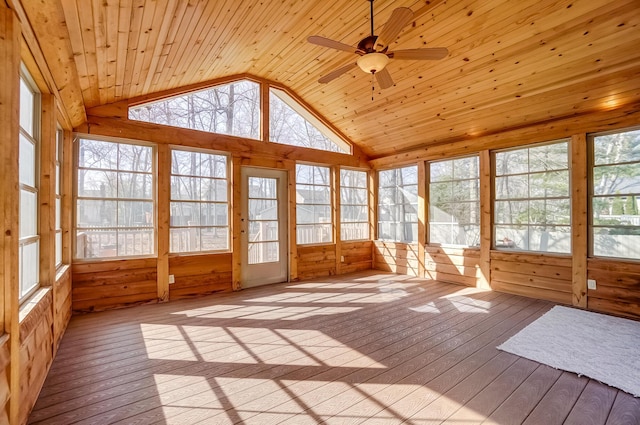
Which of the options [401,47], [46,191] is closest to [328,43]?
[401,47]

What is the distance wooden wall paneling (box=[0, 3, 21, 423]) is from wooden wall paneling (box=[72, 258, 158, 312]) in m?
2.41

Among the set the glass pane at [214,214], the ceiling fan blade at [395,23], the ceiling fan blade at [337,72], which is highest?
the ceiling fan blade at [395,23]

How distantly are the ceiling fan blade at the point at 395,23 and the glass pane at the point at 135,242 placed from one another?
3763 millimetres

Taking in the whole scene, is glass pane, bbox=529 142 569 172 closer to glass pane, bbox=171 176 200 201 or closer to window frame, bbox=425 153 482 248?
window frame, bbox=425 153 482 248

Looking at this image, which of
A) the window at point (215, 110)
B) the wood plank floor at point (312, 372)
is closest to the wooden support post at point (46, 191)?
the wood plank floor at point (312, 372)

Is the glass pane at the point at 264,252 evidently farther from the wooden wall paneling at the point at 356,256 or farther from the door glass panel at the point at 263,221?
the wooden wall paneling at the point at 356,256

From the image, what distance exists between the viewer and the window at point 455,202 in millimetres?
5098

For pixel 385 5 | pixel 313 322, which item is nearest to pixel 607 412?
pixel 313 322

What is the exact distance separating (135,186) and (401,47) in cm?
388

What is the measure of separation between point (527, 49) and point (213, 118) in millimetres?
4164

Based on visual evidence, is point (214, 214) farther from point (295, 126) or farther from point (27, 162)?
point (27, 162)

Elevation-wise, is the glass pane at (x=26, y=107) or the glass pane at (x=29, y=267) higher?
the glass pane at (x=26, y=107)

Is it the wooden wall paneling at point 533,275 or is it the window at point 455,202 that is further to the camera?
the window at point 455,202

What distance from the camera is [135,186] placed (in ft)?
13.8
